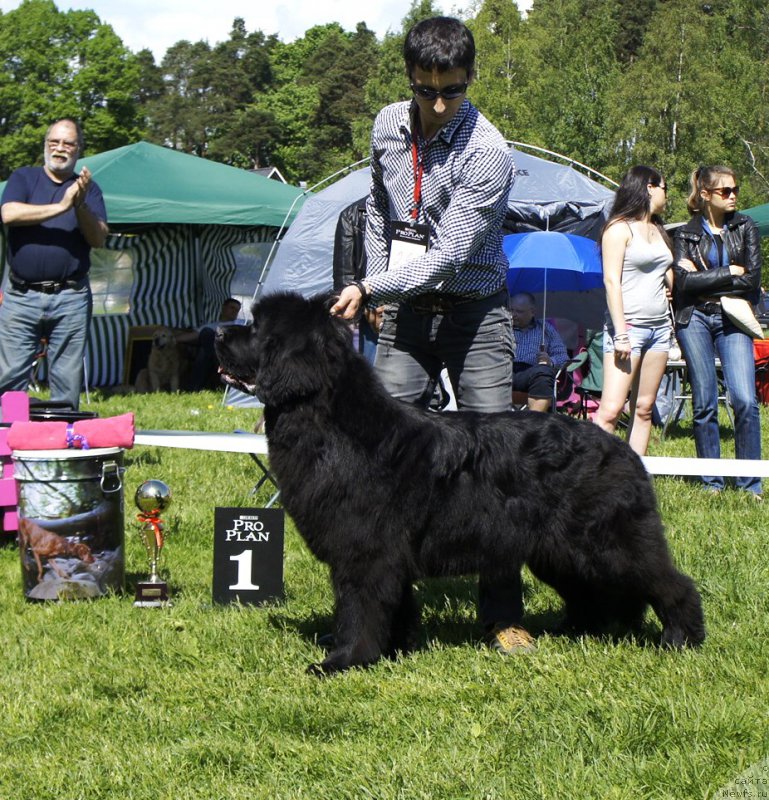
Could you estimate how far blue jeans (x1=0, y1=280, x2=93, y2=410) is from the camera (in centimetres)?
635

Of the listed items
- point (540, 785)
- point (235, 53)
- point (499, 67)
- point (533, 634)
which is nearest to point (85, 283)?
point (533, 634)

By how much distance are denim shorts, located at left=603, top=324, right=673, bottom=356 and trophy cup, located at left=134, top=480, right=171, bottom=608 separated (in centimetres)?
312

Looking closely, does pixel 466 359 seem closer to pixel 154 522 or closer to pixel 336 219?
pixel 154 522

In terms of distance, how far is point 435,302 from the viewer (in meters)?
3.83

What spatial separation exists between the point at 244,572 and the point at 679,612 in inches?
73.4

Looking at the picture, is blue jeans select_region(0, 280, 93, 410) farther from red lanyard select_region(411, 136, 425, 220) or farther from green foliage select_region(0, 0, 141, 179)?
green foliage select_region(0, 0, 141, 179)

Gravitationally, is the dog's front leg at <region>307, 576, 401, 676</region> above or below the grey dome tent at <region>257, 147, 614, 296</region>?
below

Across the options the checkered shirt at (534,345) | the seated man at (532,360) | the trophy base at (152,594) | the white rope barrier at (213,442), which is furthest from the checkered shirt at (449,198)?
the checkered shirt at (534,345)

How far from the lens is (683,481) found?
698 centimetres

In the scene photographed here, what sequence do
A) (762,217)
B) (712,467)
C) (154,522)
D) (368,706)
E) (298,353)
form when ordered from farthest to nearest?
1. (762,217)
2. (712,467)
3. (154,522)
4. (298,353)
5. (368,706)

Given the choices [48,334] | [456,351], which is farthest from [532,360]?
[456,351]

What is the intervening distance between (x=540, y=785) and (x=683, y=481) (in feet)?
15.7

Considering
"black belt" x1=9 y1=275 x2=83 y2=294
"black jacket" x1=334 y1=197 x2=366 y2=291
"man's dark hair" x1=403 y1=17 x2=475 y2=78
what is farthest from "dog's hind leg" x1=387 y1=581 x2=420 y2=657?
"black jacket" x1=334 y1=197 x2=366 y2=291

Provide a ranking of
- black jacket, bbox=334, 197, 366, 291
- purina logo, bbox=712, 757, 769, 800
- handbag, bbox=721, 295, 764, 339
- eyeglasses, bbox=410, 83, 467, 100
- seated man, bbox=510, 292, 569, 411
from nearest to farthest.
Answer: purina logo, bbox=712, 757, 769, 800 < eyeglasses, bbox=410, 83, 467, 100 < handbag, bbox=721, 295, 764, 339 < black jacket, bbox=334, 197, 366, 291 < seated man, bbox=510, 292, 569, 411
